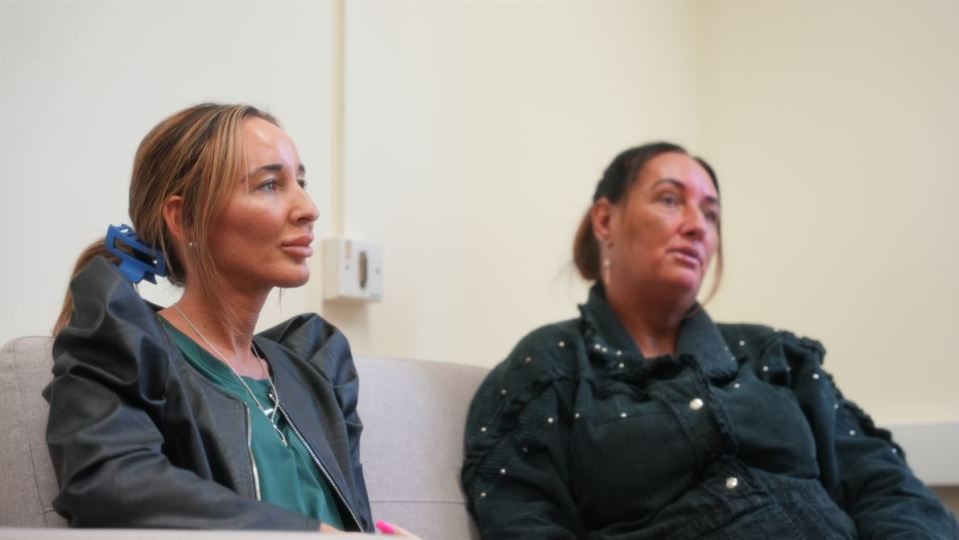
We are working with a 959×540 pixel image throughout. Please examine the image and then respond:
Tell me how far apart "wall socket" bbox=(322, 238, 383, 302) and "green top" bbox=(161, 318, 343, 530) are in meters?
0.54

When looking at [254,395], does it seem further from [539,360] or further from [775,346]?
[775,346]

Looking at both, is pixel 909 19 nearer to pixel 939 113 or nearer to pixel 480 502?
pixel 939 113

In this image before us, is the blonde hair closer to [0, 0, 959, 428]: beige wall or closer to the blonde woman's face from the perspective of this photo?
the blonde woman's face

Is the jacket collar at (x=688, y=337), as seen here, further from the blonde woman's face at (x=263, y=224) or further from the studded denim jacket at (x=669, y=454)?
the blonde woman's face at (x=263, y=224)

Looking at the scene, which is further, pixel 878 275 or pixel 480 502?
pixel 878 275

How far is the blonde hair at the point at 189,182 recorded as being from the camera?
1487 millimetres

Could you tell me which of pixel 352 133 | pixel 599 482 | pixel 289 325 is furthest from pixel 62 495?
pixel 352 133

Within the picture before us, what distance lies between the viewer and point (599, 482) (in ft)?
5.84

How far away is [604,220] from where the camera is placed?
7.13 ft

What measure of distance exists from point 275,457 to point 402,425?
405 mm

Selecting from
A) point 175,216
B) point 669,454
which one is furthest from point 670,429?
point 175,216

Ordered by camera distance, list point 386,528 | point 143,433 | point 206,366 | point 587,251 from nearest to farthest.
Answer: point 143,433 < point 386,528 < point 206,366 < point 587,251

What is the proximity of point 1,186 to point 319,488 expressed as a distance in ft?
2.14

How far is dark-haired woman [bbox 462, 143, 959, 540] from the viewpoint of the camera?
1.75m
